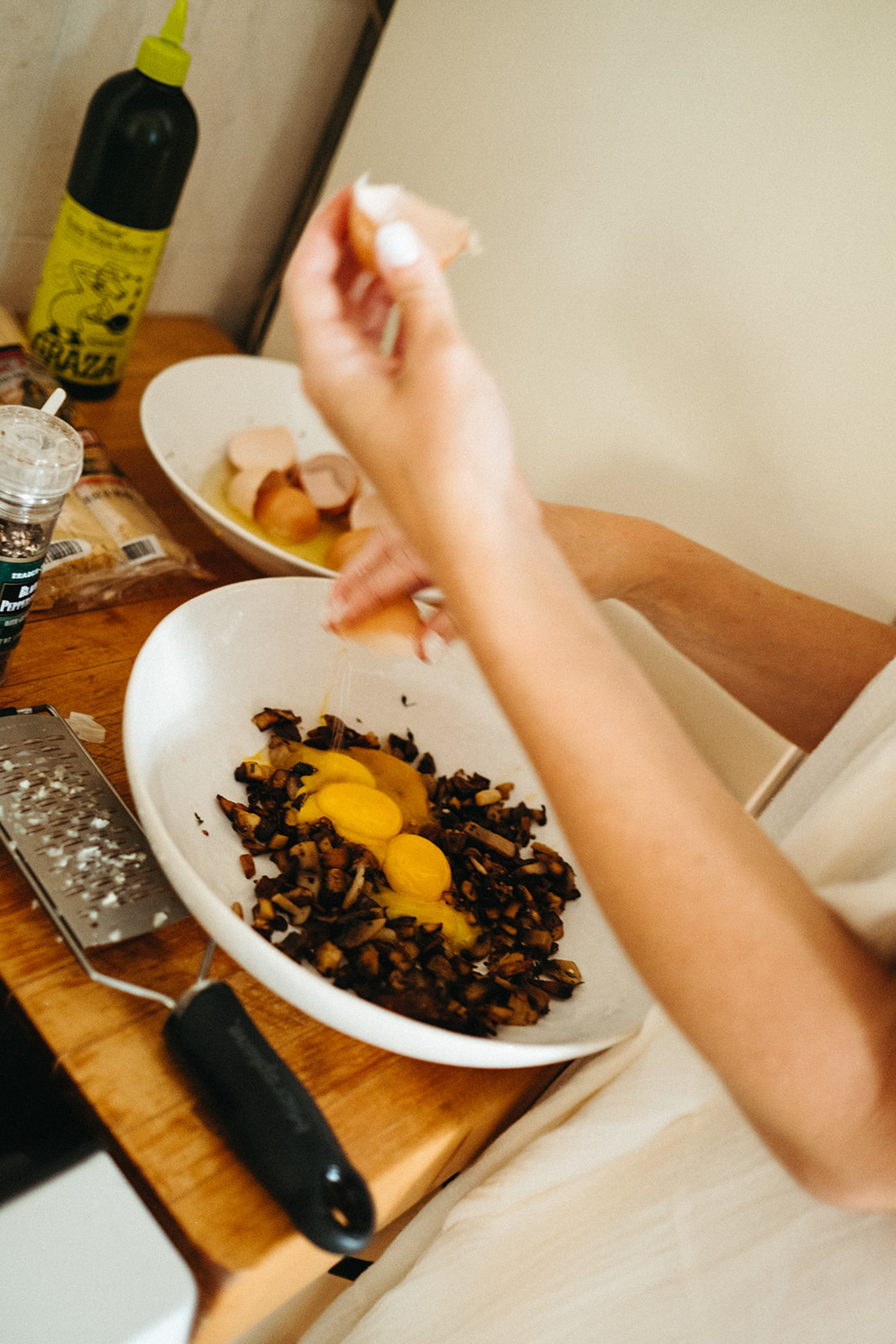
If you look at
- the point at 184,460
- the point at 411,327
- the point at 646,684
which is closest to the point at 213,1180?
the point at 646,684

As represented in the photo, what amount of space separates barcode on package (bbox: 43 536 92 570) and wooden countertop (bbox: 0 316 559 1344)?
0.24 feet

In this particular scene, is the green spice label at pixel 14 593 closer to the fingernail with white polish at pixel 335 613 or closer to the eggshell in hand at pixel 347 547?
the fingernail with white polish at pixel 335 613

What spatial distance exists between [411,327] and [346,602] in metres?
0.32

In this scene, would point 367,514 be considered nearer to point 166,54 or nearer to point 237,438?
point 237,438

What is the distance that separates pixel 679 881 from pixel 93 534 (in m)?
0.66

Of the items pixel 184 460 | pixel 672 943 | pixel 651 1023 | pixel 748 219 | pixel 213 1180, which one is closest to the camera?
pixel 672 943

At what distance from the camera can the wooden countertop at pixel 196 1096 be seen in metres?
0.54

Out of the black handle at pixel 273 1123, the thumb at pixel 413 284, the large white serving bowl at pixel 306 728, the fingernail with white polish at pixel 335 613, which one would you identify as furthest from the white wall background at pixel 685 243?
the black handle at pixel 273 1123

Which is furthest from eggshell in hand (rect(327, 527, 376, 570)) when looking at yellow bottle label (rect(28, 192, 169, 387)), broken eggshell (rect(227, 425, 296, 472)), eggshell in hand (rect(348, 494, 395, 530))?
yellow bottle label (rect(28, 192, 169, 387))

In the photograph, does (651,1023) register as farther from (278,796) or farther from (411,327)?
(411,327)

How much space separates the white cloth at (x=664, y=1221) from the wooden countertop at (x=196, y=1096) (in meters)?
0.05

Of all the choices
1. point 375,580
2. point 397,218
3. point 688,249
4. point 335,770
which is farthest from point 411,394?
point 688,249

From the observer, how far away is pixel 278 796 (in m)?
0.77

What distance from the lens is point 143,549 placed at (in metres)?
0.92
